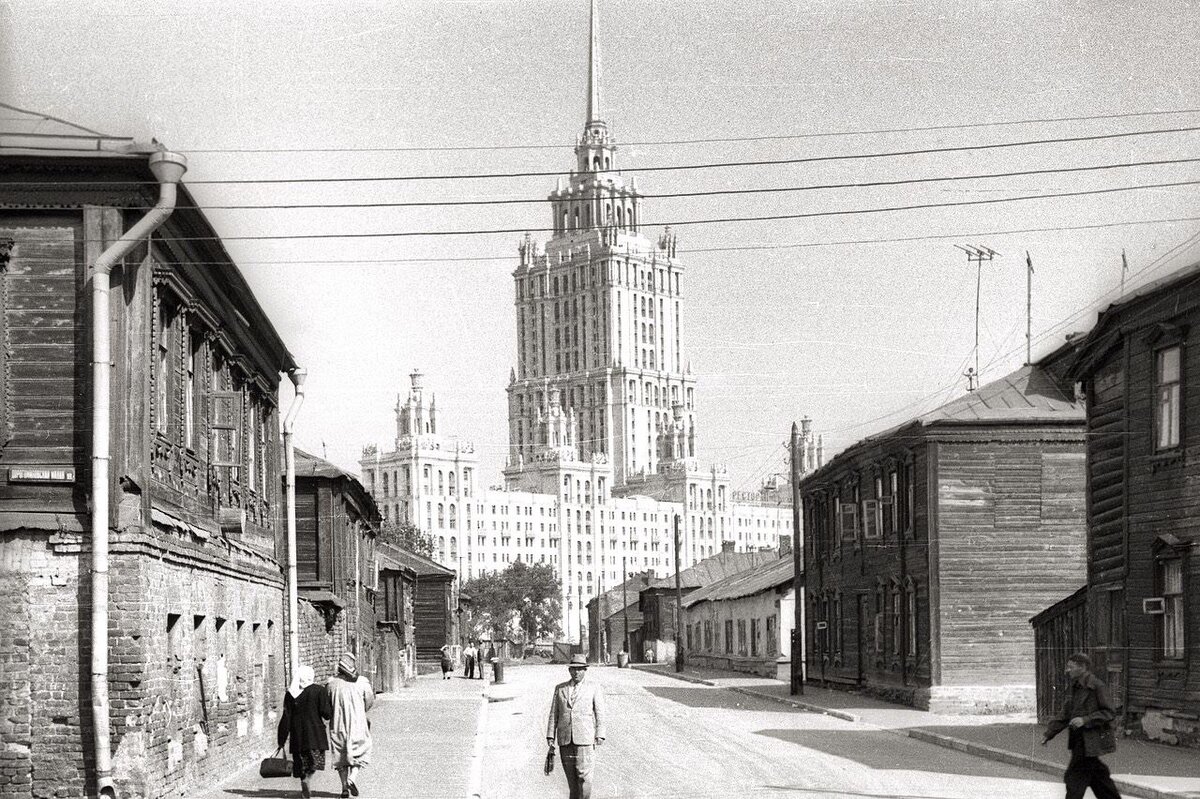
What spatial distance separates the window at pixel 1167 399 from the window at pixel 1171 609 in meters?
1.70

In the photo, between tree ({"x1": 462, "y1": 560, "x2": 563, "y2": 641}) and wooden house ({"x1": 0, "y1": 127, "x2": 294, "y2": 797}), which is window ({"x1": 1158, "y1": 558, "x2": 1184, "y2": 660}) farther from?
tree ({"x1": 462, "y1": 560, "x2": 563, "y2": 641})

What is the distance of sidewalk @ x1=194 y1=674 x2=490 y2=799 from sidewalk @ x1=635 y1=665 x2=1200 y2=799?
7084mm

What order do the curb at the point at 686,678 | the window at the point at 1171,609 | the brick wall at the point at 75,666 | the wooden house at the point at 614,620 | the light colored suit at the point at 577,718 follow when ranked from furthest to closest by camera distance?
the wooden house at the point at 614,620 < the curb at the point at 686,678 < the window at the point at 1171,609 < the brick wall at the point at 75,666 < the light colored suit at the point at 577,718

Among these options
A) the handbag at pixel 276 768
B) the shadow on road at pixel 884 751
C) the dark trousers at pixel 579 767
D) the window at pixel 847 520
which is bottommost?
the shadow on road at pixel 884 751

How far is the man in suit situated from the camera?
1617 cm

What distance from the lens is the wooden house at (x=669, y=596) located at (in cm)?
10425

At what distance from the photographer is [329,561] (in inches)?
1614

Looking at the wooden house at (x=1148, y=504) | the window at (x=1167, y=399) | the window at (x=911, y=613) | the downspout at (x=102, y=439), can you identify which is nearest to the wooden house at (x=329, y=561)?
the window at (x=911, y=613)

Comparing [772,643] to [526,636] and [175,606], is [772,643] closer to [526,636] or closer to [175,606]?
[175,606]

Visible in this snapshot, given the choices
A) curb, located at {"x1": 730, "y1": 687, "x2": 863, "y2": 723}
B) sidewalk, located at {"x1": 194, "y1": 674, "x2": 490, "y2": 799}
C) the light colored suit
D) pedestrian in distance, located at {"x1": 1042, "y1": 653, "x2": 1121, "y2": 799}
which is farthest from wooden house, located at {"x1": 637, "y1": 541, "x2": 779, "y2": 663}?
pedestrian in distance, located at {"x1": 1042, "y1": 653, "x2": 1121, "y2": 799}

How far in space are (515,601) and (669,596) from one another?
250 feet

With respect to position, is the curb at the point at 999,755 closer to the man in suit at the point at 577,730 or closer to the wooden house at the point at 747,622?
the man in suit at the point at 577,730

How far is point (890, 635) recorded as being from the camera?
4056cm

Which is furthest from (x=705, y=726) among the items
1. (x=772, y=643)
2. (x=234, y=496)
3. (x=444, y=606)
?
(x=444, y=606)
